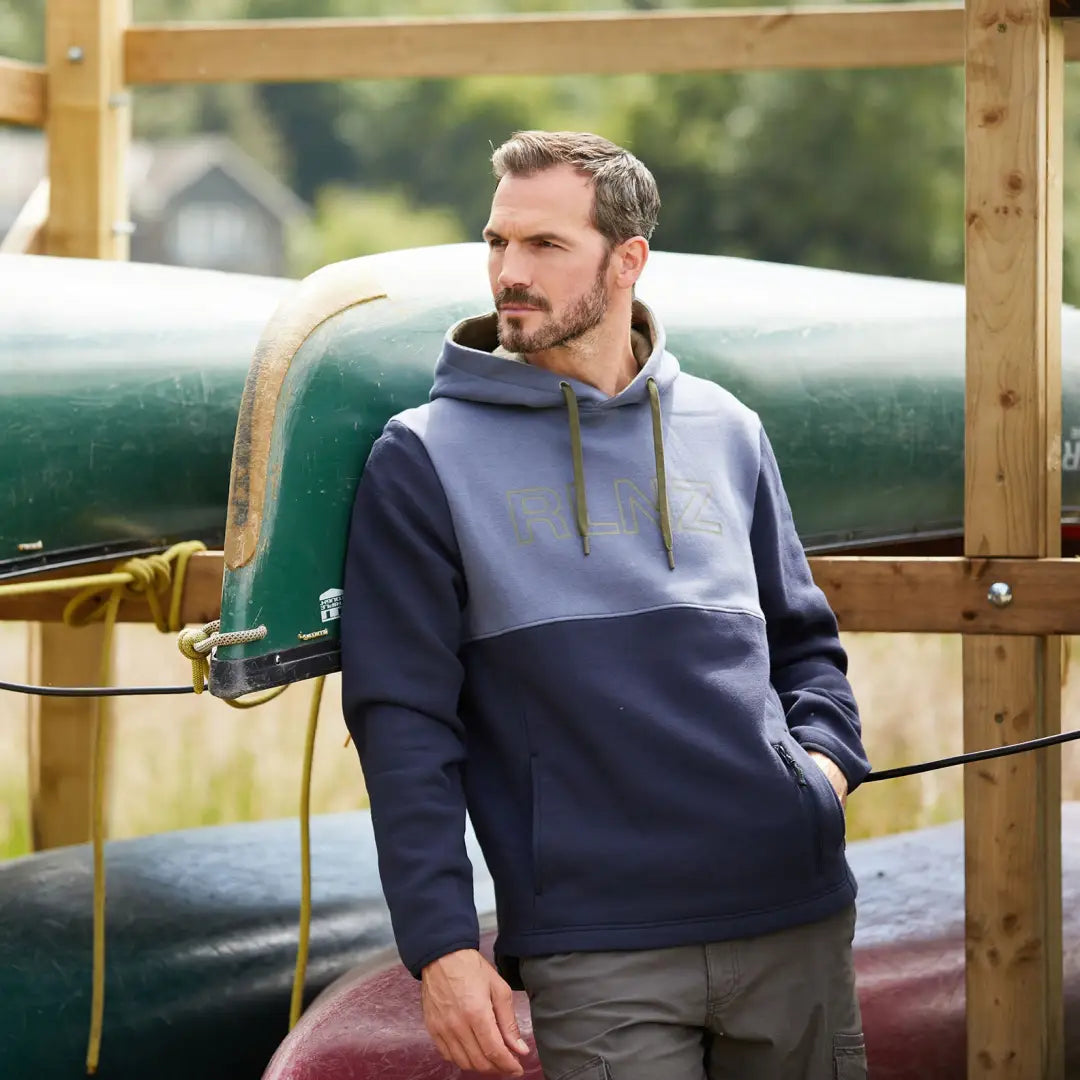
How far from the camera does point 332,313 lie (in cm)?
210

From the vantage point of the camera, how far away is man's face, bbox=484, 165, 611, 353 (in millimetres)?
1872

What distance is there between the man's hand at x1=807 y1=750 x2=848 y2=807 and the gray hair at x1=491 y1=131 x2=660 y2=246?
0.62 metres

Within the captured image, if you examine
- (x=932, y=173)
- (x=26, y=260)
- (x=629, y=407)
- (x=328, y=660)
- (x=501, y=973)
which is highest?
(x=932, y=173)

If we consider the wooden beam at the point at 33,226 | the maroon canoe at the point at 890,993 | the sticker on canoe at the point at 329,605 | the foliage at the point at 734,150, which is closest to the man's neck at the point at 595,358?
the sticker on canoe at the point at 329,605

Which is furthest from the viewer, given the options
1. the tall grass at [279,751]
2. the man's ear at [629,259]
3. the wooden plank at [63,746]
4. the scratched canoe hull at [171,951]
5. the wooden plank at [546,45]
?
the tall grass at [279,751]

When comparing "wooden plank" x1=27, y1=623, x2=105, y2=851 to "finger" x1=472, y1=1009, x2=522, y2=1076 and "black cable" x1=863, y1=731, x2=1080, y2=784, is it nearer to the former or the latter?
"black cable" x1=863, y1=731, x2=1080, y2=784

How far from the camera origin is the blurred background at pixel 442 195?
6262mm

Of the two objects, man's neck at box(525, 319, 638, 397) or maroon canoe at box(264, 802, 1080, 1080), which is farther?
maroon canoe at box(264, 802, 1080, 1080)

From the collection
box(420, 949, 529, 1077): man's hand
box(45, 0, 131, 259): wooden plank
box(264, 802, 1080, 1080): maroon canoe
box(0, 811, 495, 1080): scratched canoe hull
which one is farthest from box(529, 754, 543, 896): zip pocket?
box(45, 0, 131, 259): wooden plank

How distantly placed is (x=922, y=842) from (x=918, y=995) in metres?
0.72

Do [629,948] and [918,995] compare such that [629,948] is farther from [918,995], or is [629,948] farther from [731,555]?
[918,995]

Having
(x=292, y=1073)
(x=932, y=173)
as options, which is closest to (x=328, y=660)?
(x=292, y=1073)

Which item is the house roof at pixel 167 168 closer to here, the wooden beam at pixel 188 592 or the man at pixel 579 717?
the wooden beam at pixel 188 592

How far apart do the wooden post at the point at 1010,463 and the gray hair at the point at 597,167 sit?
0.58 m
